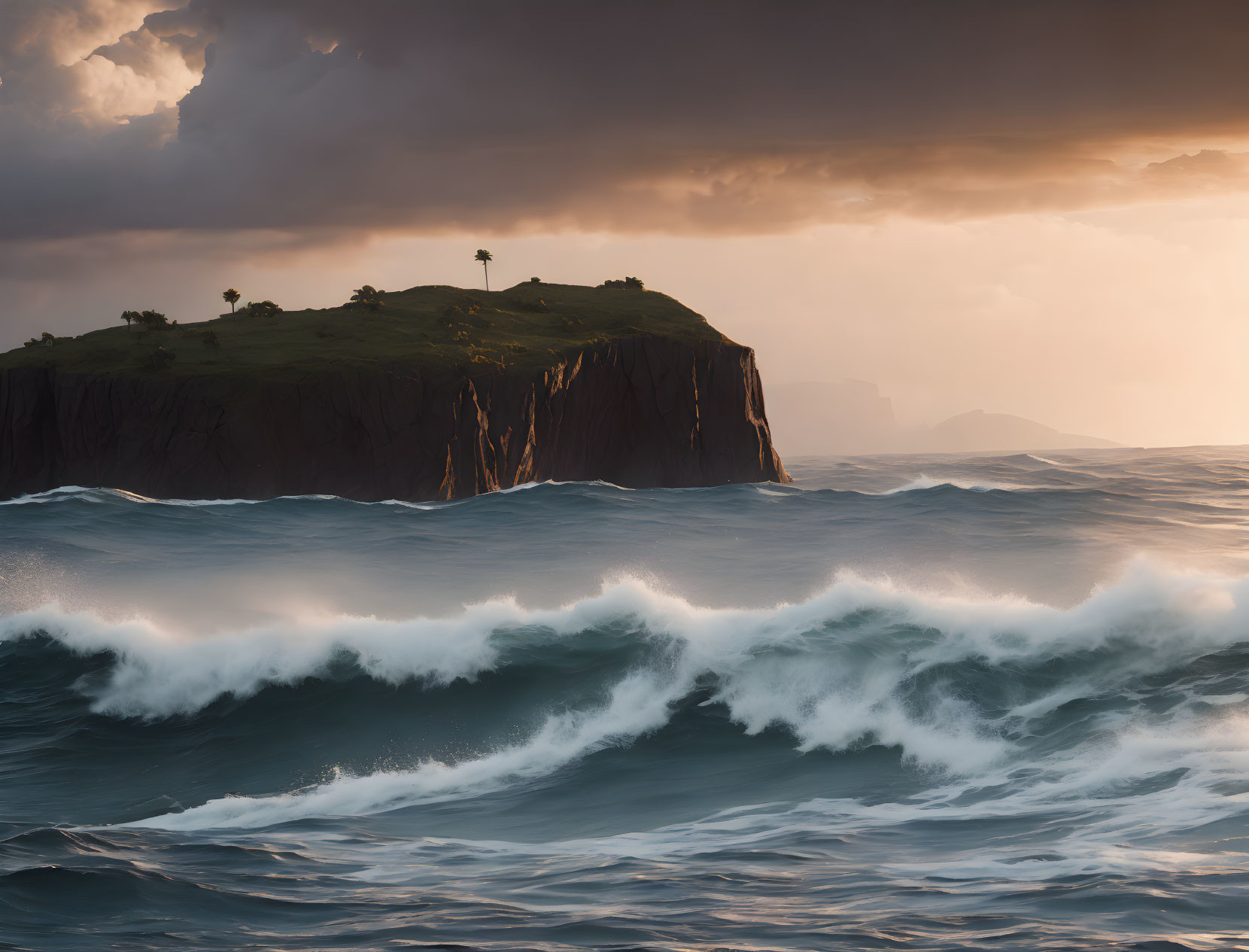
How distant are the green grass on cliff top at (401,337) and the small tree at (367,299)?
2.55ft

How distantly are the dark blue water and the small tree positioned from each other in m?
68.6

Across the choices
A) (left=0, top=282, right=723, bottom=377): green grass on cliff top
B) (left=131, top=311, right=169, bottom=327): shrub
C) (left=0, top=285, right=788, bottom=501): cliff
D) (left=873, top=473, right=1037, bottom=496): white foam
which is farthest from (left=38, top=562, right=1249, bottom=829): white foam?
(left=131, top=311, right=169, bottom=327): shrub

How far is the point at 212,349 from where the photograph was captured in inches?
3250

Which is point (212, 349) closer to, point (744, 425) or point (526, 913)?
point (744, 425)

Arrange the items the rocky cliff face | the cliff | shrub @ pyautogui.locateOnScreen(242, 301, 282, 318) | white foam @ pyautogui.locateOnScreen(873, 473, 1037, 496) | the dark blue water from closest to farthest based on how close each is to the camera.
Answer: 1. the dark blue water
2. white foam @ pyautogui.locateOnScreen(873, 473, 1037, 496)
3. the rocky cliff face
4. the cliff
5. shrub @ pyautogui.locateOnScreen(242, 301, 282, 318)

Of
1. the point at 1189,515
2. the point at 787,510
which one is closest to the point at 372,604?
the point at 787,510

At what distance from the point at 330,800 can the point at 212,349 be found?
7719cm

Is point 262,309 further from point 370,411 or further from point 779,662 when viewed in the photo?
point 779,662

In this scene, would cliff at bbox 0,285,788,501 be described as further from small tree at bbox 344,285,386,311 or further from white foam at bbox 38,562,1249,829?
white foam at bbox 38,562,1249,829

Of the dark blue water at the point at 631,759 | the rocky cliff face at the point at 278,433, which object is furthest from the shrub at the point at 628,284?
the dark blue water at the point at 631,759

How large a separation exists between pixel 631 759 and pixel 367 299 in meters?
94.4

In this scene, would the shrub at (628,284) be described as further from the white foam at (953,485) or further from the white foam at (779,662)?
the white foam at (779,662)

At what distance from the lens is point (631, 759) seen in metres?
15.9

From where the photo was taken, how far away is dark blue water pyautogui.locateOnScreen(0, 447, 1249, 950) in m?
8.44
